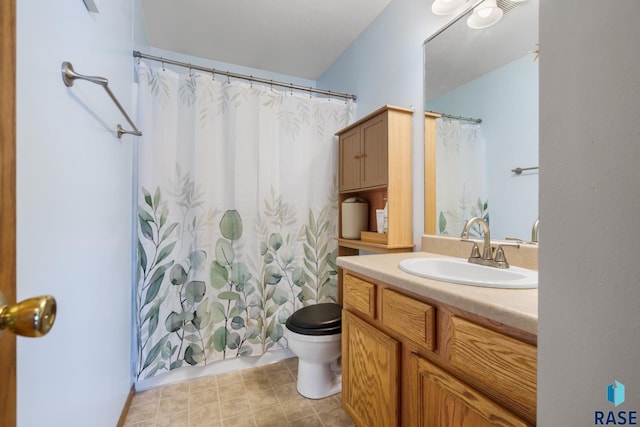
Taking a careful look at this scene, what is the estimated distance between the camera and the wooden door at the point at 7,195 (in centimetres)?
36

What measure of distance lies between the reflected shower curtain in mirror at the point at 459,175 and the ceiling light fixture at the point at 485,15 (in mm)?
430

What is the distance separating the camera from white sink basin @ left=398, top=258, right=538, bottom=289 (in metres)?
0.81

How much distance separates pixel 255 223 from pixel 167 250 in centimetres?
56

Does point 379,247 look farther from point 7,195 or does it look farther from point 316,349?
point 7,195

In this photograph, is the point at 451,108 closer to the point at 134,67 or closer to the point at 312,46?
the point at 312,46

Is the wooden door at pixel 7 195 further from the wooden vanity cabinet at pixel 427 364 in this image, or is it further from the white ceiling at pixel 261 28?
the white ceiling at pixel 261 28

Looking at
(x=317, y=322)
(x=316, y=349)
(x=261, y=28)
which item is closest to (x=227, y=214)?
(x=317, y=322)

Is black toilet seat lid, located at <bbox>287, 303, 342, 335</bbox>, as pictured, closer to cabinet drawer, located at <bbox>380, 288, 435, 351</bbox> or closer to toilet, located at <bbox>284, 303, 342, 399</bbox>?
toilet, located at <bbox>284, 303, 342, 399</bbox>

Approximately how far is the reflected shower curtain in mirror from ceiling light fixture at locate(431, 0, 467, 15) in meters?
0.52

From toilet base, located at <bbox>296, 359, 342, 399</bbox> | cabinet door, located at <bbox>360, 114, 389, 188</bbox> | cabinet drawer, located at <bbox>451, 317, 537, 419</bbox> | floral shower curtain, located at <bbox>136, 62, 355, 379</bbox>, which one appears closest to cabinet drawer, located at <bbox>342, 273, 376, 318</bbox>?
cabinet drawer, located at <bbox>451, 317, 537, 419</bbox>

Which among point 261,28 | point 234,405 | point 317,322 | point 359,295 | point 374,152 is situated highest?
point 261,28

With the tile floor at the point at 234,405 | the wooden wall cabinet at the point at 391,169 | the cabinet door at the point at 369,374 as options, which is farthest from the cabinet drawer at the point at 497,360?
the tile floor at the point at 234,405

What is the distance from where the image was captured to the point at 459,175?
54.6 inches

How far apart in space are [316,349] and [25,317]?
1402 mm
